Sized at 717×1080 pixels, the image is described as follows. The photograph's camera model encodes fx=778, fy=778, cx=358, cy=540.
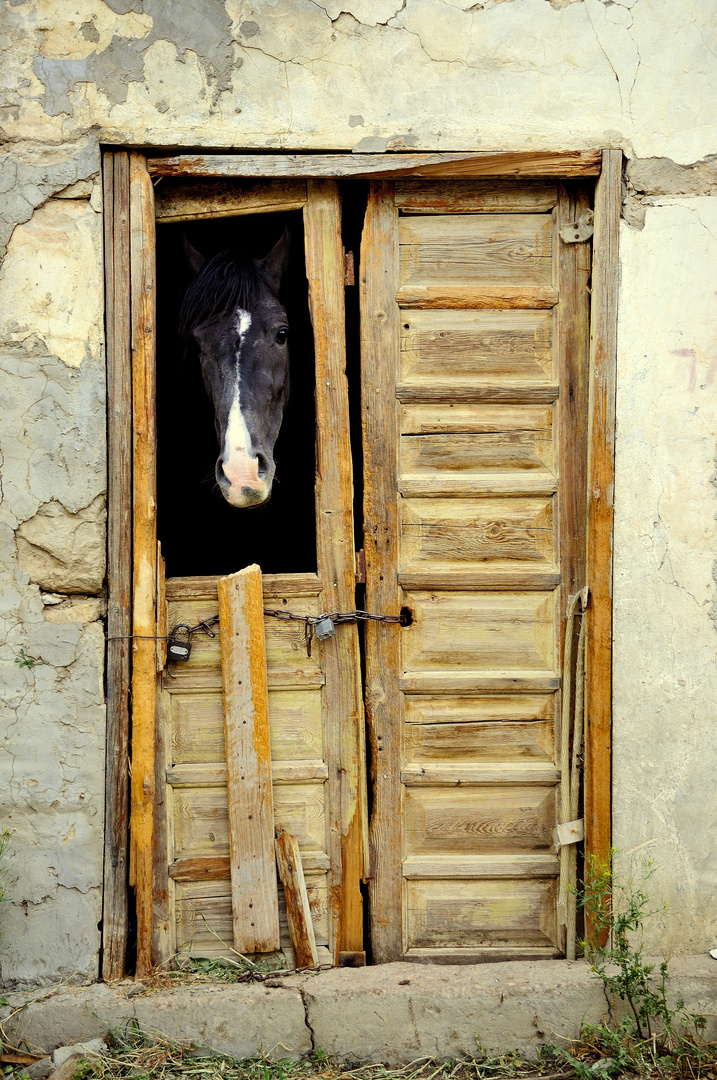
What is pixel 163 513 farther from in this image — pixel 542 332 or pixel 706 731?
pixel 706 731

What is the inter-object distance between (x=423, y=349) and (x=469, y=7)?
124cm

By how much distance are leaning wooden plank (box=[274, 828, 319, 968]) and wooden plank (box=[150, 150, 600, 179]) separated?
2.55 meters

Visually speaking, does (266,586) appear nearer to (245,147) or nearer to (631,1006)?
(245,147)

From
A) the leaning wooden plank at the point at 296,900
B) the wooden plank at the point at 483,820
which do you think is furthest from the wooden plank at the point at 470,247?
the leaning wooden plank at the point at 296,900

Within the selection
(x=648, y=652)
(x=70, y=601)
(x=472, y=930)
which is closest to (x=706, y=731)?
(x=648, y=652)

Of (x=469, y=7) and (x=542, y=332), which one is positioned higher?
(x=469, y=7)

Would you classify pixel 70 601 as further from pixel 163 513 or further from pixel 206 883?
pixel 206 883

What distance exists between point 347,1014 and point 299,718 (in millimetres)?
1070

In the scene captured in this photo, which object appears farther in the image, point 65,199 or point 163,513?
point 163,513

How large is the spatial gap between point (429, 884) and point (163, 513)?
1.87m

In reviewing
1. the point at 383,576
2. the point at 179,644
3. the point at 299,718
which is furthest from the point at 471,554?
the point at 179,644

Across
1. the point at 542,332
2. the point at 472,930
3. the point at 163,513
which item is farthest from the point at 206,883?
the point at 542,332

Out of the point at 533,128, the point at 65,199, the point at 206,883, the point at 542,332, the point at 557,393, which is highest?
the point at 533,128

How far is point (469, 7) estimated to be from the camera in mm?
2885
